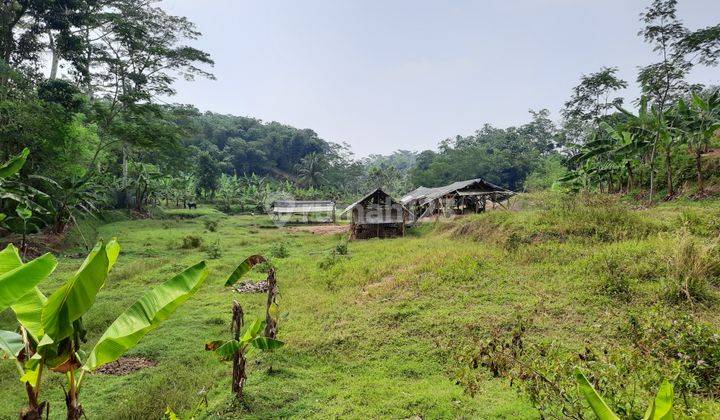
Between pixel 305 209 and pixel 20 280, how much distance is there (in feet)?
113

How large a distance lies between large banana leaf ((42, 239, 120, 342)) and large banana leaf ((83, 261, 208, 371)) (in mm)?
226

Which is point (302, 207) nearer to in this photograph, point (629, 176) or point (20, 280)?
point (629, 176)

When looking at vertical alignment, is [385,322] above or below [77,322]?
below

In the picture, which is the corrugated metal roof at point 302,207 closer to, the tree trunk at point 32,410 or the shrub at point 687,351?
the shrub at point 687,351

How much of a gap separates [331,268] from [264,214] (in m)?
32.4

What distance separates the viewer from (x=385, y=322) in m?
7.48

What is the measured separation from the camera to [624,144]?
49.5 ft

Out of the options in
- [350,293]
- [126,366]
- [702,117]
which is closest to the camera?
[126,366]

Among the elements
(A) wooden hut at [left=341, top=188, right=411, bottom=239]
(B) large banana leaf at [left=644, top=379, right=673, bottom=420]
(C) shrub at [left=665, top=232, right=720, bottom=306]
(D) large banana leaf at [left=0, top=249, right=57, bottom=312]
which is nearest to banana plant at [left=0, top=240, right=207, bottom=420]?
(D) large banana leaf at [left=0, top=249, right=57, bottom=312]

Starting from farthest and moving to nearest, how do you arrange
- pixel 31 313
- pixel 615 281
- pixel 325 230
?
pixel 325 230
pixel 615 281
pixel 31 313

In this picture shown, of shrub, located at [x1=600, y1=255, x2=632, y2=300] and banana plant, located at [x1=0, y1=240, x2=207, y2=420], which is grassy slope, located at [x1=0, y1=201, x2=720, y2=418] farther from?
banana plant, located at [x1=0, y1=240, x2=207, y2=420]

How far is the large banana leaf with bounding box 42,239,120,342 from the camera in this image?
2289 millimetres

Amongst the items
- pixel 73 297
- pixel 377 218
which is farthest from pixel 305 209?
pixel 73 297

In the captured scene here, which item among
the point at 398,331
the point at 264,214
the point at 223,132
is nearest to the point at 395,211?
the point at 398,331
